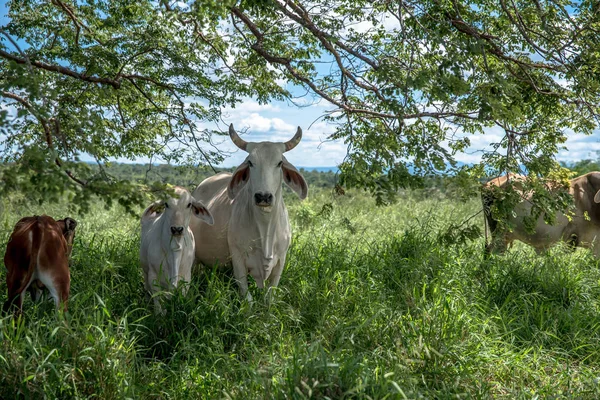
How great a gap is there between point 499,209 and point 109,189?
11.7ft

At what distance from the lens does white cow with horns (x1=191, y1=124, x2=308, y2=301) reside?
4.81 metres

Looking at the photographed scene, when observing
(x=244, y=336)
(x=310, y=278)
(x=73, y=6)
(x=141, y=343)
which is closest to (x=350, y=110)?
(x=310, y=278)

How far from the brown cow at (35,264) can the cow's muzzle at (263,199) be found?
5.33ft

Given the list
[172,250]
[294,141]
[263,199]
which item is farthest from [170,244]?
[294,141]

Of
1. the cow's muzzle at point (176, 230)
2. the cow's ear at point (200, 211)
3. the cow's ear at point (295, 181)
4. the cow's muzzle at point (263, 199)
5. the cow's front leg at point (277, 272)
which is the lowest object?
the cow's front leg at point (277, 272)

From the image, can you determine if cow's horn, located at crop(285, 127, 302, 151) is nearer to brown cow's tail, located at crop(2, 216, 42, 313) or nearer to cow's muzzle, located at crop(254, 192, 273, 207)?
cow's muzzle, located at crop(254, 192, 273, 207)

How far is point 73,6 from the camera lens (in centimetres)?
752

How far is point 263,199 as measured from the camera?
15.3 feet

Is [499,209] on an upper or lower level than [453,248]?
upper

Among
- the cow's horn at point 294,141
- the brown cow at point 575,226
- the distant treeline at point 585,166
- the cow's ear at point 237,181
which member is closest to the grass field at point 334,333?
the brown cow at point 575,226

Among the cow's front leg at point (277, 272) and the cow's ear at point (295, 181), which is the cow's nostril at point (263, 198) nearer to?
the cow's ear at point (295, 181)

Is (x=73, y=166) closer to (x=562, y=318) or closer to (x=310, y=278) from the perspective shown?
(x=310, y=278)

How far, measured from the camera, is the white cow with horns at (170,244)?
4909 millimetres

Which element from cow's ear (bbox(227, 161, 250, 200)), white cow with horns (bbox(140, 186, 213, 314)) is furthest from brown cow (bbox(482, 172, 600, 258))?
white cow with horns (bbox(140, 186, 213, 314))
